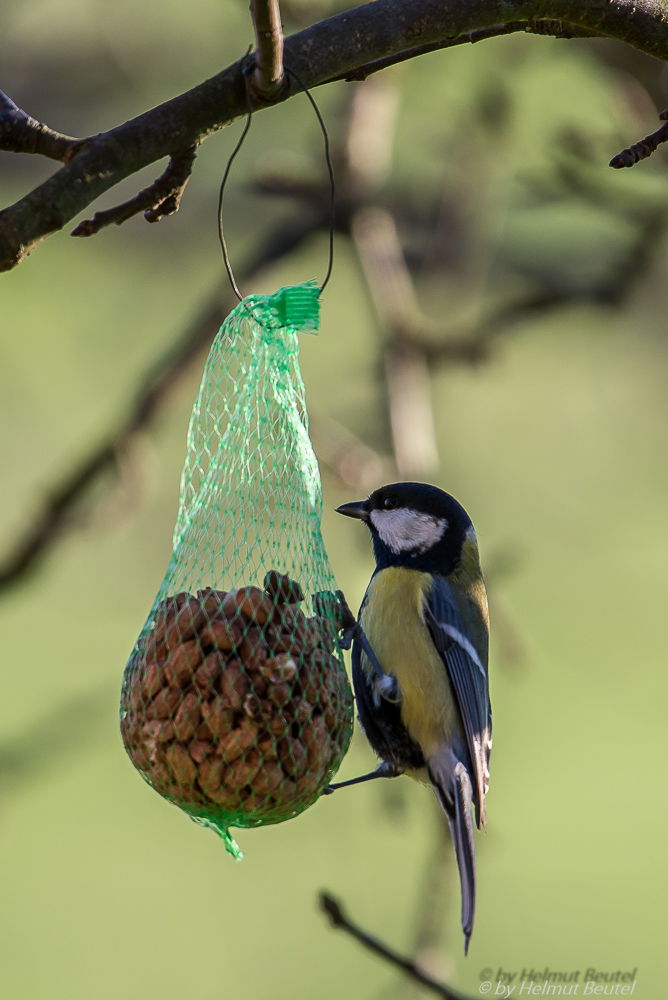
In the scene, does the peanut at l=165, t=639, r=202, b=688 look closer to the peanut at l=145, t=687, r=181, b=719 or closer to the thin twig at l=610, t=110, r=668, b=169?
the peanut at l=145, t=687, r=181, b=719

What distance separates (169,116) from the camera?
1406mm

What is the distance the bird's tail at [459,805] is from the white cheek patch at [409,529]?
567 mm

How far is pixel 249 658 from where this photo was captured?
1846mm

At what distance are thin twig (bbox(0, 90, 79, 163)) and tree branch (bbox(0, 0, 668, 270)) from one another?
3cm

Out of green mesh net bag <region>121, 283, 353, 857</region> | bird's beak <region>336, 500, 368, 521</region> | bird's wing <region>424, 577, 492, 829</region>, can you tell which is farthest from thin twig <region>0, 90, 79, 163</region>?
bird's wing <region>424, 577, 492, 829</region>

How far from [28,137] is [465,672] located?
1.65m

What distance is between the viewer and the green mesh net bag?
1784mm

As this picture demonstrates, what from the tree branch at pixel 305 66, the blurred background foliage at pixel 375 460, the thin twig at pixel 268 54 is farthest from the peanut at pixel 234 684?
the blurred background foliage at pixel 375 460

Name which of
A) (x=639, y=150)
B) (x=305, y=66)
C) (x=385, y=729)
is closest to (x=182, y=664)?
(x=385, y=729)

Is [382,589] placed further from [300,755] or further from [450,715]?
[300,755]

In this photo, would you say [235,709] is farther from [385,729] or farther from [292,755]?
[385,729]

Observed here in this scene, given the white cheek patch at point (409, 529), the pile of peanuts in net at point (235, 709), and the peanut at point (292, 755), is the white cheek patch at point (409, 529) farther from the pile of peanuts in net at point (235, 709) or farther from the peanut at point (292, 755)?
the peanut at point (292, 755)

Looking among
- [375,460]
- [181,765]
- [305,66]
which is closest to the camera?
[305,66]

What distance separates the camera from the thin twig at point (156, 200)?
4.72 ft
